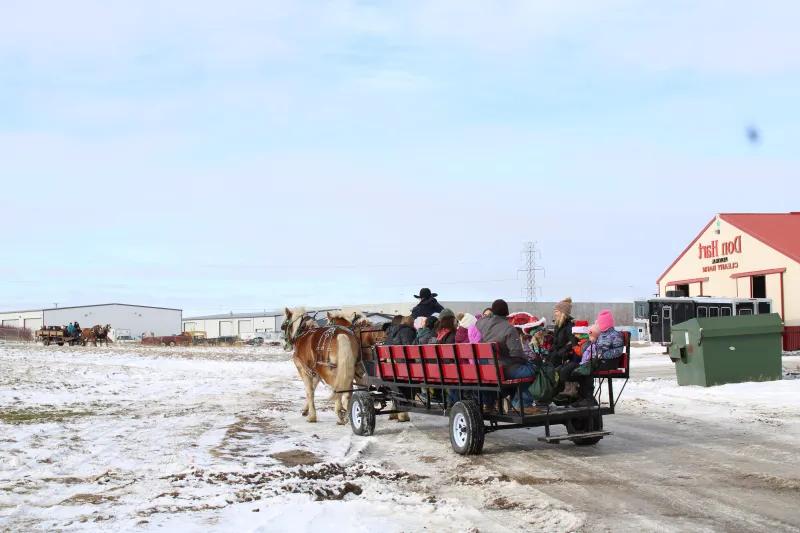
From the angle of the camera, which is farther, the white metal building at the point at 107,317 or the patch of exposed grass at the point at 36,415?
the white metal building at the point at 107,317

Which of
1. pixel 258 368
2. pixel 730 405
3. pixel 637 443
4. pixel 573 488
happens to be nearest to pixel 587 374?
pixel 637 443

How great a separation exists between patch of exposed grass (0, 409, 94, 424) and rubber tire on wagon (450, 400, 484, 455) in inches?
269

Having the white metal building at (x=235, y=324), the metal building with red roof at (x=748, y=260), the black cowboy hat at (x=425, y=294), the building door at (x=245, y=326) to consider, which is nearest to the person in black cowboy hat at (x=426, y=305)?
the black cowboy hat at (x=425, y=294)

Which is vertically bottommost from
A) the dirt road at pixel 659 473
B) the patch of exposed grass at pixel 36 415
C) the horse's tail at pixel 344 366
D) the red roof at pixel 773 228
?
the patch of exposed grass at pixel 36 415

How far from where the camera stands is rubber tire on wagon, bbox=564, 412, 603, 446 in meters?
10.5

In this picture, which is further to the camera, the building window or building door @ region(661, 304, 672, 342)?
the building window

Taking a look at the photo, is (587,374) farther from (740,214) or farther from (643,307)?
(740,214)

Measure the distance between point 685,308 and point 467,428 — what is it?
3342 centimetres

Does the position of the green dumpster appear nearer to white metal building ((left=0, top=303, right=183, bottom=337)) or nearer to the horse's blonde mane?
the horse's blonde mane

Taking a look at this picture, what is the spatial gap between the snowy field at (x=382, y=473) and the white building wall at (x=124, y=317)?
116 m

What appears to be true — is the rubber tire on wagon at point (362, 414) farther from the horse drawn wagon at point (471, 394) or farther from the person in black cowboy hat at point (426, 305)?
the person in black cowboy hat at point (426, 305)

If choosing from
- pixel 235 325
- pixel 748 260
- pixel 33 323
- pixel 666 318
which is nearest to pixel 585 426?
pixel 666 318

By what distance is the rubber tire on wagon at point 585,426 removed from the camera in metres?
10.5

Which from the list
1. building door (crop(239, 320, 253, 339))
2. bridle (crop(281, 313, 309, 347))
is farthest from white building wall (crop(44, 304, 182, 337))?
bridle (crop(281, 313, 309, 347))
